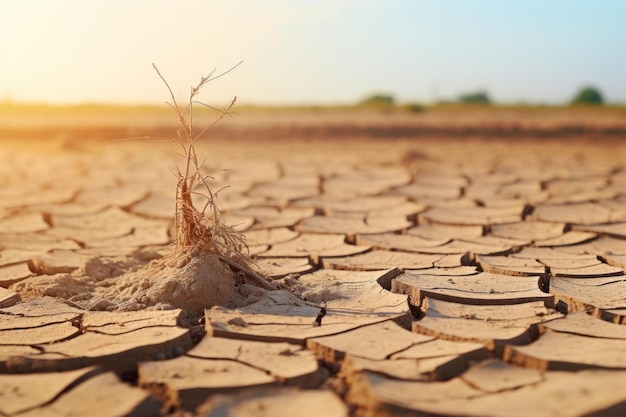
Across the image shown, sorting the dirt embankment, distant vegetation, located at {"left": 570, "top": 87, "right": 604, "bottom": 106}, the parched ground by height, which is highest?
distant vegetation, located at {"left": 570, "top": 87, "right": 604, "bottom": 106}

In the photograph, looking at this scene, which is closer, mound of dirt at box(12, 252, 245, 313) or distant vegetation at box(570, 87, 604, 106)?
mound of dirt at box(12, 252, 245, 313)

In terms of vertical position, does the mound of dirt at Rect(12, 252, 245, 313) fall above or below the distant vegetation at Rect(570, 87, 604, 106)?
below

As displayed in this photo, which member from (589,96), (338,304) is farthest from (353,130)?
(589,96)

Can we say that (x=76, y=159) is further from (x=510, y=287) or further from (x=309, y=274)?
(x=510, y=287)

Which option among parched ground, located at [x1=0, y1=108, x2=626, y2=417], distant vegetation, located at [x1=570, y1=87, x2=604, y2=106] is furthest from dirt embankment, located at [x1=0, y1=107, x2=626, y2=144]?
distant vegetation, located at [x1=570, y1=87, x2=604, y2=106]

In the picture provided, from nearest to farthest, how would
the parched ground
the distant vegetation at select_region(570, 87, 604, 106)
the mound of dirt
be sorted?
1. the parched ground
2. the mound of dirt
3. the distant vegetation at select_region(570, 87, 604, 106)

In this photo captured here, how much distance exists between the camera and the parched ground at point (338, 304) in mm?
1791

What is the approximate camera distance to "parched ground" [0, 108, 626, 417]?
1.79 meters

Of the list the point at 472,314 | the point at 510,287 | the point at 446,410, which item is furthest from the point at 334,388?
the point at 510,287

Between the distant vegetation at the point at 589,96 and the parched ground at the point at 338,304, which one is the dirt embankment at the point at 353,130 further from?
the distant vegetation at the point at 589,96

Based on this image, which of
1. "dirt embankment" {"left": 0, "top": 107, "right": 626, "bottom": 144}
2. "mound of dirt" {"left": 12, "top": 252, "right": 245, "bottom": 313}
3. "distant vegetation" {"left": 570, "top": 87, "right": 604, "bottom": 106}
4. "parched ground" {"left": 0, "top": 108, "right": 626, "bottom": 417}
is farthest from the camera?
"distant vegetation" {"left": 570, "top": 87, "right": 604, "bottom": 106}

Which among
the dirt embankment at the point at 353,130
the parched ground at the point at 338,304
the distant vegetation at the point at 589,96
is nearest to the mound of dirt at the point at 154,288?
the parched ground at the point at 338,304

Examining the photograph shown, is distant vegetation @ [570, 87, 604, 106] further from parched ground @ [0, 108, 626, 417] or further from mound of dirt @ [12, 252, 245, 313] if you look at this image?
mound of dirt @ [12, 252, 245, 313]

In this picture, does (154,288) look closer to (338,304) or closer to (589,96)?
(338,304)
